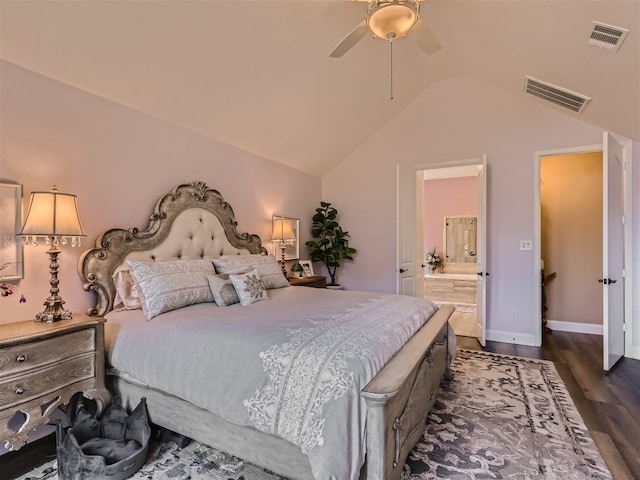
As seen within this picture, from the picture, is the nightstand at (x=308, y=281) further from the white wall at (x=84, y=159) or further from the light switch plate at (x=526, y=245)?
the light switch plate at (x=526, y=245)

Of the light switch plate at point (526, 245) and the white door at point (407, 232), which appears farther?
the white door at point (407, 232)

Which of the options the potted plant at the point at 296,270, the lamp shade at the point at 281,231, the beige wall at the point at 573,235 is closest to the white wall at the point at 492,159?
the beige wall at the point at 573,235

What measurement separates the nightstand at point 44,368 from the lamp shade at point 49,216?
52cm

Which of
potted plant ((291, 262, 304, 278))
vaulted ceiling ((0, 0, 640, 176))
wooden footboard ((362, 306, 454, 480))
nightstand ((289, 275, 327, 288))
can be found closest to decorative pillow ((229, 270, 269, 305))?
wooden footboard ((362, 306, 454, 480))

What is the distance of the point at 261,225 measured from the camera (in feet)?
13.7

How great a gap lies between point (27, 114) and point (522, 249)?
4.93 metres

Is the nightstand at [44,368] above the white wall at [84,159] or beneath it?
beneath

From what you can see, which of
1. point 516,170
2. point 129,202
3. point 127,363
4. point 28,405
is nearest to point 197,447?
point 127,363

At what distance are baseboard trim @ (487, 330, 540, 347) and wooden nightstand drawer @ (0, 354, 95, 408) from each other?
4271 millimetres

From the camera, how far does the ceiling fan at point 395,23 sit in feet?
6.88

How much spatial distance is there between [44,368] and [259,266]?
1758 mm

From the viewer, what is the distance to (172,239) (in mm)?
2967

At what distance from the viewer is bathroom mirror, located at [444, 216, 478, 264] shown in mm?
7871

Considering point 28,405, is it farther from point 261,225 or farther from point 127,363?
point 261,225
